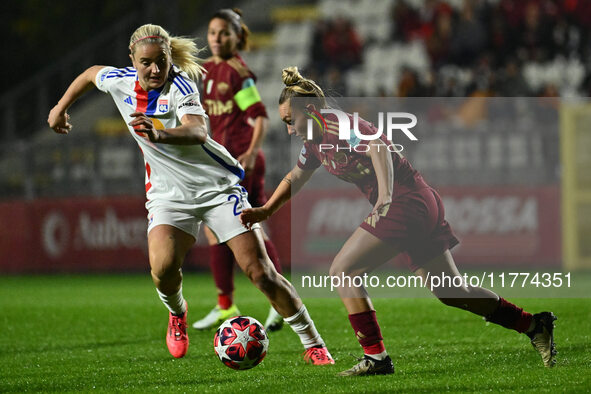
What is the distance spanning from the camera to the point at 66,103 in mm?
5371

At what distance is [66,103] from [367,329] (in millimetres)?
2188

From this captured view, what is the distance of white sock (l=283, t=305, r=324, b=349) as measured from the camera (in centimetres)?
514

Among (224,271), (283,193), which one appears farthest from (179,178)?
(224,271)

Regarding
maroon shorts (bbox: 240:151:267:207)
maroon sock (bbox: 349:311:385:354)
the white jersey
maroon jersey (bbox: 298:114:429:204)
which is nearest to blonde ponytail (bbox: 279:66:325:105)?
maroon jersey (bbox: 298:114:429:204)

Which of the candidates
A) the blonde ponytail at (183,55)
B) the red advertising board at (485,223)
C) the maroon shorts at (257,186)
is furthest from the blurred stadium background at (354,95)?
the blonde ponytail at (183,55)

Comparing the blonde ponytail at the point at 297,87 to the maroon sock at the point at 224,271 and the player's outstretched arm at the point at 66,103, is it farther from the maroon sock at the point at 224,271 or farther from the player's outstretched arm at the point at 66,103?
the maroon sock at the point at 224,271

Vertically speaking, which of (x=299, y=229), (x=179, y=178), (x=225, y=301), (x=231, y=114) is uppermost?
(x=231, y=114)

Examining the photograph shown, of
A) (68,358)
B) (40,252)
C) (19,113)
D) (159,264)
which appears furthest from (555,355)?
(19,113)

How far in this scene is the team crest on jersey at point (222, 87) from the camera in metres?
7.00

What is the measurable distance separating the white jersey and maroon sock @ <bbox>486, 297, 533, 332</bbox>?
5.29 ft

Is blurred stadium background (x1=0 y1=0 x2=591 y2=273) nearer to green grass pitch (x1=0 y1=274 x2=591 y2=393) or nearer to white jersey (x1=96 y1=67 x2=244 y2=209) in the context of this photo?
green grass pitch (x1=0 y1=274 x2=591 y2=393)

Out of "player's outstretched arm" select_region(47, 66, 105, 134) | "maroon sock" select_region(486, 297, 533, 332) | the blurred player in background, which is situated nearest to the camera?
"maroon sock" select_region(486, 297, 533, 332)

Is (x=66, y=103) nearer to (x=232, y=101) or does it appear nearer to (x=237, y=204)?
(x=237, y=204)

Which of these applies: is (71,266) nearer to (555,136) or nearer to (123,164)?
(123,164)
